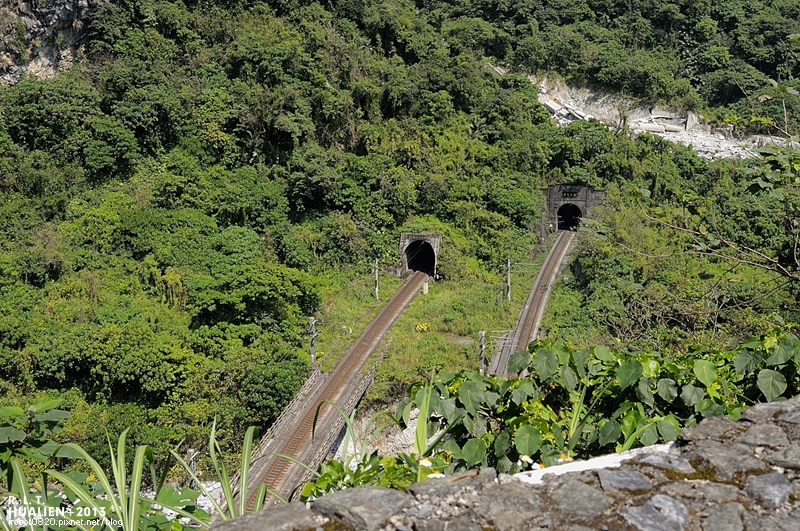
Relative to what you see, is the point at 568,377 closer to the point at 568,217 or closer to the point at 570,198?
the point at 570,198

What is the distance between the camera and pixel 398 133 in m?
27.5

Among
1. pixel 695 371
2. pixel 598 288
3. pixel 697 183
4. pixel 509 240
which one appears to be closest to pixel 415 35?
pixel 509 240

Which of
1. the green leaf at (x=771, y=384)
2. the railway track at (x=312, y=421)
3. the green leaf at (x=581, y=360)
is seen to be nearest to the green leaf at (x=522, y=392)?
the green leaf at (x=581, y=360)

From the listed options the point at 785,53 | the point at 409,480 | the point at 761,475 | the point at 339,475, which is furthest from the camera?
the point at 785,53

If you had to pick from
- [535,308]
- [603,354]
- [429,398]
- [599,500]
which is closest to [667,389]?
[603,354]

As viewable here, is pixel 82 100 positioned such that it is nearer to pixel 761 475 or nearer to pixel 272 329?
pixel 272 329

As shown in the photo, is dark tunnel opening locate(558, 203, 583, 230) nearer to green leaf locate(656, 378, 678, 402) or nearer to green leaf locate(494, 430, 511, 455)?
green leaf locate(656, 378, 678, 402)

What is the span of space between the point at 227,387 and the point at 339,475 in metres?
12.8

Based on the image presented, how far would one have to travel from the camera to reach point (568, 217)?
3200cm

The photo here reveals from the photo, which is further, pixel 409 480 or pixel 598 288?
pixel 598 288

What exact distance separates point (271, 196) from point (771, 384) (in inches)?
785

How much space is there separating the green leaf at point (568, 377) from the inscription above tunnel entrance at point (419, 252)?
19171 millimetres

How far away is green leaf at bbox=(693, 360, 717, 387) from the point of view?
4.54 meters

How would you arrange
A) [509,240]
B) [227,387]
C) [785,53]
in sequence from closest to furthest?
[227,387]
[509,240]
[785,53]
